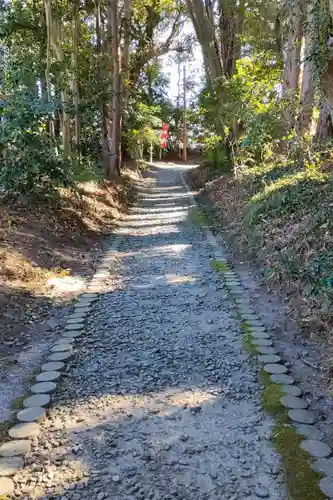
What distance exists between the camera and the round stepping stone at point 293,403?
8.57 feet

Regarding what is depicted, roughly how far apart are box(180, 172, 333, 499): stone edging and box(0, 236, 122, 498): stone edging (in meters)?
1.42

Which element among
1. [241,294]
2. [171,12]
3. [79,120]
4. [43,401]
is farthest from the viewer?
[171,12]

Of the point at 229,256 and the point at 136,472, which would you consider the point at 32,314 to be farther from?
the point at 229,256

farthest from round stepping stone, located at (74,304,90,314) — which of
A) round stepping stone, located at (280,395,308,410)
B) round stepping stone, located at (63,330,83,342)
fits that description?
round stepping stone, located at (280,395,308,410)

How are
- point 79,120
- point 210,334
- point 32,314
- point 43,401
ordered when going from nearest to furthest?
point 43,401 → point 210,334 → point 32,314 → point 79,120

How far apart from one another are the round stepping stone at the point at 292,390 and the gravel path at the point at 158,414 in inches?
7.3

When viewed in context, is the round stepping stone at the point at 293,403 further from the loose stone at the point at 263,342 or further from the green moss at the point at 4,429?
the green moss at the point at 4,429

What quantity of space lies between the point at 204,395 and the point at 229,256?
369cm

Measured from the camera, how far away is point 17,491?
201cm

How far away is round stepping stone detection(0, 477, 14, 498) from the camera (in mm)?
1986

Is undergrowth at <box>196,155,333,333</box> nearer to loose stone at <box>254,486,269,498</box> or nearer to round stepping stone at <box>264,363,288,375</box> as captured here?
round stepping stone at <box>264,363,288,375</box>

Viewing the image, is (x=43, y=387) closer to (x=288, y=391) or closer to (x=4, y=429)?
(x=4, y=429)

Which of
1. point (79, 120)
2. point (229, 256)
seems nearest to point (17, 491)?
point (229, 256)

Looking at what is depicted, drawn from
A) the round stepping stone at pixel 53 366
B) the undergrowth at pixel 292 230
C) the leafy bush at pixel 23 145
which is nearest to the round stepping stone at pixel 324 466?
the undergrowth at pixel 292 230
